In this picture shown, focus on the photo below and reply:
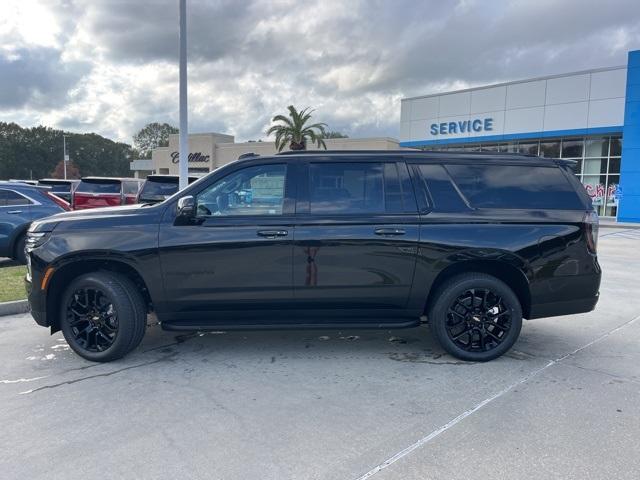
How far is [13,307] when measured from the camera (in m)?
6.34

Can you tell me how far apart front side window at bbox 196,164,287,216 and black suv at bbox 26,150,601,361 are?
0.01 m

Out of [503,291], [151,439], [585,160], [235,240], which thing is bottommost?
[151,439]

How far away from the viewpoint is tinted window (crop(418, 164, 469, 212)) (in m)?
4.49

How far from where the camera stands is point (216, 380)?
13.4 feet

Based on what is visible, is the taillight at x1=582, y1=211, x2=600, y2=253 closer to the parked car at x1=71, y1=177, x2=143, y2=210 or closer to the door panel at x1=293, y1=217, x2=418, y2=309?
the door panel at x1=293, y1=217, x2=418, y2=309

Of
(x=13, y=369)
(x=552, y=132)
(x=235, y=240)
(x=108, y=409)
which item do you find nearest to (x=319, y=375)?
(x=235, y=240)

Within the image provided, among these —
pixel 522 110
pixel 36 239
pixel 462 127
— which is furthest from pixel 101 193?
pixel 522 110

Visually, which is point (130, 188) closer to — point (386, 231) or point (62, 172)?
point (386, 231)

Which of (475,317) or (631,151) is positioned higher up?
(631,151)

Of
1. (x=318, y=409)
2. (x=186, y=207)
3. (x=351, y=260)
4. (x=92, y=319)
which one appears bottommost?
(x=318, y=409)

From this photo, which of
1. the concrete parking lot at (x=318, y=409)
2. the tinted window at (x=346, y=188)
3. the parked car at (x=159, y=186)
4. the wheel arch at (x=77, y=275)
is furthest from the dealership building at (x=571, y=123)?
the wheel arch at (x=77, y=275)

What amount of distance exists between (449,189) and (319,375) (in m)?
2.07

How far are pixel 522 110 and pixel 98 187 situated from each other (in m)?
24.0

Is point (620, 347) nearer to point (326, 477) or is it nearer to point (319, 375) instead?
point (319, 375)
